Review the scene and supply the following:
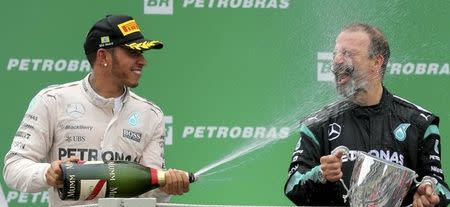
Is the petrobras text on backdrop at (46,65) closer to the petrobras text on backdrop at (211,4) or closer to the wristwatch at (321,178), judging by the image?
the petrobras text on backdrop at (211,4)

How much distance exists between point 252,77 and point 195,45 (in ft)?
0.97

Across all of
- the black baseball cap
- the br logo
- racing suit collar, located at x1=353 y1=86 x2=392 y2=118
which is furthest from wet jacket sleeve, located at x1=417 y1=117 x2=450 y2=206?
the br logo

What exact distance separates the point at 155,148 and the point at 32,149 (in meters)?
0.45

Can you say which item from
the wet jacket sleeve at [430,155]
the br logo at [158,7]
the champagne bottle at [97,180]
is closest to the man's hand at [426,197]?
the wet jacket sleeve at [430,155]

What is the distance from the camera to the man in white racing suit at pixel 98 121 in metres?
4.02

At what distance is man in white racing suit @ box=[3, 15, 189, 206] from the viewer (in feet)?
13.2

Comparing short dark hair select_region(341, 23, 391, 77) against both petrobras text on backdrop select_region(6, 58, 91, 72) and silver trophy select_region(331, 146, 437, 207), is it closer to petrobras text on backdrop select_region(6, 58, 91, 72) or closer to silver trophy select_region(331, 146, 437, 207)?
silver trophy select_region(331, 146, 437, 207)

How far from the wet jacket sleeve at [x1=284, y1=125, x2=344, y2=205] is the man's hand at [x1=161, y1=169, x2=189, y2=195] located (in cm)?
32

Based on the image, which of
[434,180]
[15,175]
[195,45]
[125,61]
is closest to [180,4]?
[195,45]

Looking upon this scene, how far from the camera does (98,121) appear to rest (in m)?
4.15

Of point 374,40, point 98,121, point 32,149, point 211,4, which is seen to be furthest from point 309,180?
point 211,4

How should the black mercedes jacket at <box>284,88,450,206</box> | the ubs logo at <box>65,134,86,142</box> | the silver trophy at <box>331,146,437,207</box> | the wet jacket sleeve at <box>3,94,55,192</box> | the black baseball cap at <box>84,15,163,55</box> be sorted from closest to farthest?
the silver trophy at <box>331,146,437,207</box> < the black mercedes jacket at <box>284,88,450,206</box> < the wet jacket sleeve at <box>3,94,55,192</box> < the ubs logo at <box>65,134,86,142</box> < the black baseball cap at <box>84,15,163,55</box>

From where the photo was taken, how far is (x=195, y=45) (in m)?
5.38

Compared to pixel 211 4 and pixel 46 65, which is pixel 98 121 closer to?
pixel 46 65
